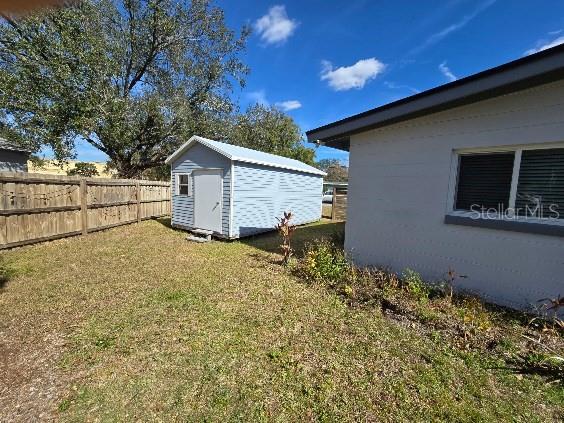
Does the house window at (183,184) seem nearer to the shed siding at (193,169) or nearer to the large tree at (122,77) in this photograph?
the shed siding at (193,169)

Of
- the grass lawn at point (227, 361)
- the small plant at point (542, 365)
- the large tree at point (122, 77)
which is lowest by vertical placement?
the grass lawn at point (227, 361)

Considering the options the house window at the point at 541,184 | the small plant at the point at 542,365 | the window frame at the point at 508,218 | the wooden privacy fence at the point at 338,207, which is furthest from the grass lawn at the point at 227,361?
the wooden privacy fence at the point at 338,207

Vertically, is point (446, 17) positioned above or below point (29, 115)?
above

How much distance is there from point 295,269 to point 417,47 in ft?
30.6

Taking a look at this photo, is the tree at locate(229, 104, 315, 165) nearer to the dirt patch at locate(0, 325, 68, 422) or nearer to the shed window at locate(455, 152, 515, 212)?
the shed window at locate(455, 152, 515, 212)

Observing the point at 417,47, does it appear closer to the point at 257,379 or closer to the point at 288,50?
the point at 288,50

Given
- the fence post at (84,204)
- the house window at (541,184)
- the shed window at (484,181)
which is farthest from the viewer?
the fence post at (84,204)

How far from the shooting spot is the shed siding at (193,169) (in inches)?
335

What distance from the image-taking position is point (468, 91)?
3855mm

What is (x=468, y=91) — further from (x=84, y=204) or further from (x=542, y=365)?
(x=84, y=204)

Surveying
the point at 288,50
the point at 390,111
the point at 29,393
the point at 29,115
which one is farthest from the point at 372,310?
the point at 29,115

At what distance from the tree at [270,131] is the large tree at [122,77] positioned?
345 inches

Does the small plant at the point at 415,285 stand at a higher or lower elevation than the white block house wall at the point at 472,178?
lower

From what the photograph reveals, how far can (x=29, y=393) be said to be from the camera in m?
2.48
